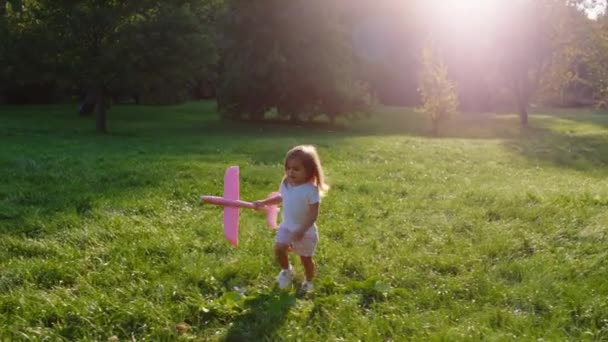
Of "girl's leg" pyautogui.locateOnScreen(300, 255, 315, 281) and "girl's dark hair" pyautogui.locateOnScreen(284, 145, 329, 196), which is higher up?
"girl's dark hair" pyautogui.locateOnScreen(284, 145, 329, 196)

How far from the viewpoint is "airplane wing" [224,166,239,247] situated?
5.40 metres

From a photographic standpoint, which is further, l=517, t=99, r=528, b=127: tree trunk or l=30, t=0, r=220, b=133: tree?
l=517, t=99, r=528, b=127: tree trunk

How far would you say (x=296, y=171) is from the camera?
5027 millimetres

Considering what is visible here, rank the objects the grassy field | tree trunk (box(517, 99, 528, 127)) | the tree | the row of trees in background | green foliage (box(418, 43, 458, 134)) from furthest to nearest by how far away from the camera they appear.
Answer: tree trunk (box(517, 99, 528, 127)) < green foliage (box(418, 43, 458, 134)) < the row of trees in background < the tree < the grassy field

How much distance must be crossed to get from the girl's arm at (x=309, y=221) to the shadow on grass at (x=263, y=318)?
1.77 ft

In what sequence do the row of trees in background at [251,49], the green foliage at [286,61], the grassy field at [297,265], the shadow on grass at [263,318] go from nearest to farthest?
1. the shadow on grass at [263,318]
2. the grassy field at [297,265]
3. the row of trees in background at [251,49]
4. the green foliage at [286,61]

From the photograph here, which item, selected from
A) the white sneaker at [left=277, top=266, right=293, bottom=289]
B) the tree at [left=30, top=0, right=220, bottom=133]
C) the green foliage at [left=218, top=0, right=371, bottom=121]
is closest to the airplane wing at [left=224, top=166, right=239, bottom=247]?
the white sneaker at [left=277, top=266, right=293, bottom=289]

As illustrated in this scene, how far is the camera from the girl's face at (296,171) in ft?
16.4

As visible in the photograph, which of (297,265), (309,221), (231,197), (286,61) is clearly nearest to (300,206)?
(309,221)

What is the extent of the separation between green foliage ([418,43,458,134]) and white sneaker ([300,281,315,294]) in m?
24.2

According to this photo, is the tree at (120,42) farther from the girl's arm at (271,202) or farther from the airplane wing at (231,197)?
the girl's arm at (271,202)

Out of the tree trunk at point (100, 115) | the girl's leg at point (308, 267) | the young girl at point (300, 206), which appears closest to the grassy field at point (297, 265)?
the girl's leg at point (308, 267)

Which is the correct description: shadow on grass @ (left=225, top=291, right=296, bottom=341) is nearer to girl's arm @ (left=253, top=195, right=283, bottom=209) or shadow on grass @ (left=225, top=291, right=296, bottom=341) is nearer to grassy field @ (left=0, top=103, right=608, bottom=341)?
grassy field @ (left=0, top=103, right=608, bottom=341)

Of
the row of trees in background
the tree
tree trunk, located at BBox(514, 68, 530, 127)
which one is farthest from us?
tree trunk, located at BBox(514, 68, 530, 127)
